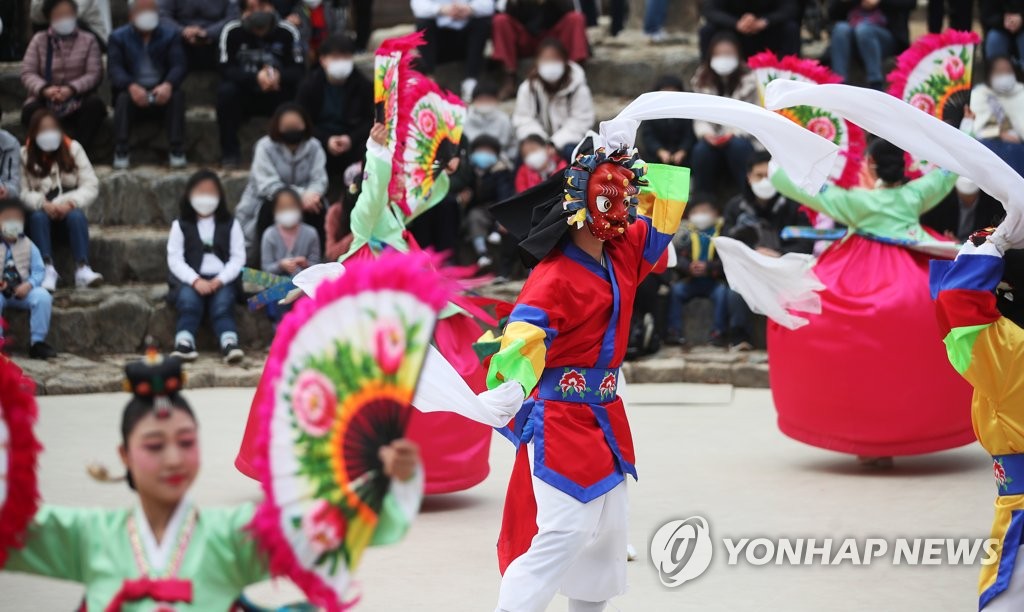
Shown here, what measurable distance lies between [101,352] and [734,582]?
233 inches

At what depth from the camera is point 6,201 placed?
970cm

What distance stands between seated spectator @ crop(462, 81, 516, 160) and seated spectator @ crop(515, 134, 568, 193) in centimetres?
41

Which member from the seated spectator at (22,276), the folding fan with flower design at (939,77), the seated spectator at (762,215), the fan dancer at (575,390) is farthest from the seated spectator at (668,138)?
the fan dancer at (575,390)

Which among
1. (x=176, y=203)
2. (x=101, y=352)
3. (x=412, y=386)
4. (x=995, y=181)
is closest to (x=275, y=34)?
(x=176, y=203)

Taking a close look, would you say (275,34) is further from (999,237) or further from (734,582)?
(999,237)

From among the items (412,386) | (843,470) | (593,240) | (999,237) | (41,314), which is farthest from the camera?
(41,314)

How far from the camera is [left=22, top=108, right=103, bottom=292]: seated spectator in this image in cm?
1023

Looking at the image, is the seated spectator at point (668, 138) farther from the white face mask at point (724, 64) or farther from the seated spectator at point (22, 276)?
the seated spectator at point (22, 276)

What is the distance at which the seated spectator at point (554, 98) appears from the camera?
11164 millimetres

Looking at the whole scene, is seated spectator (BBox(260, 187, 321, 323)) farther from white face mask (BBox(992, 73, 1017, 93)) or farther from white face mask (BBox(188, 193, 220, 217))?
white face mask (BBox(992, 73, 1017, 93))

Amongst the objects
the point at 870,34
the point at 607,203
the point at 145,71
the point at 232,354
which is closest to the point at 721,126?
the point at 870,34

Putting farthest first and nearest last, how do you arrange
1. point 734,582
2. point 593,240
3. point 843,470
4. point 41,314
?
point 41,314 → point 843,470 → point 734,582 → point 593,240

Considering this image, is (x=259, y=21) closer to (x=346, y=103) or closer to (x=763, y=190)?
(x=346, y=103)

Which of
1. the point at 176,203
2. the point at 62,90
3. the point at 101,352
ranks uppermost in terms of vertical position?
the point at 62,90
